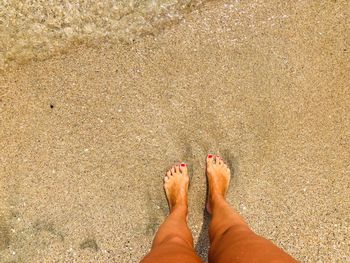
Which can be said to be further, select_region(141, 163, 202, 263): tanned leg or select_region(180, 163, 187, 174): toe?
select_region(180, 163, 187, 174): toe

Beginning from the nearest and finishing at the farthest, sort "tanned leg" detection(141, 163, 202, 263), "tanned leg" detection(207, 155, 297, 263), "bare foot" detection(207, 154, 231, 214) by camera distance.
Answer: "tanned leg" detection(207, 155, 297, 263)
"tanned leg" detection(141, 163, 202, 263)
"bare foot" detection(207, 154, 231, 214)

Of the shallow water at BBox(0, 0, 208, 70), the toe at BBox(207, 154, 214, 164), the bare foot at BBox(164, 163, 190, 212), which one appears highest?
the shallow water at BBox(0, 0, 208, 70)

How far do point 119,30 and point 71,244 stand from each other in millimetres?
1401

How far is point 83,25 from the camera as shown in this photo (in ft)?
8.87

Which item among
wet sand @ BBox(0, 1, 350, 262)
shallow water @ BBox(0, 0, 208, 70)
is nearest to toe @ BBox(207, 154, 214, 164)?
wet sand @ BBox(0, 1, 350, 262)

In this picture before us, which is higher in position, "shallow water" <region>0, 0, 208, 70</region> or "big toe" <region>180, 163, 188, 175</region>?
"shallow water" <region>0, 0, 208, 70</region>

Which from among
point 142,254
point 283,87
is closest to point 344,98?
point 283,87

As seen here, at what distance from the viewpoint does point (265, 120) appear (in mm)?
2691

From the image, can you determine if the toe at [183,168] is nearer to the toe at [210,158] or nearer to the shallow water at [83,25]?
the toe at [210,158]

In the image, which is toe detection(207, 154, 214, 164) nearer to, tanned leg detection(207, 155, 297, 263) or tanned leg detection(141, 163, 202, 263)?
tanned leg detection(207, 155, 297, 263)

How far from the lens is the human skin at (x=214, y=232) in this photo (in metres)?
1.93

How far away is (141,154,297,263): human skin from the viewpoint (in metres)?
1.93

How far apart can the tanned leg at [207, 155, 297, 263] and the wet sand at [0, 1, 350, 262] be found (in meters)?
0.21

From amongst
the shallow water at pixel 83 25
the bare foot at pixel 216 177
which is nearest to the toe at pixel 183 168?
the bare foot at pixel 216 177
